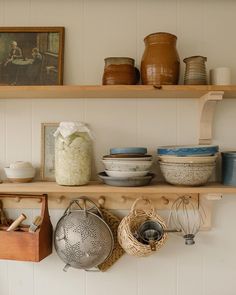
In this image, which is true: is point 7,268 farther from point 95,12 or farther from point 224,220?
point 95,12

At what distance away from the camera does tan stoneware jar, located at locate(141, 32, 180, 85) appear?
991mm

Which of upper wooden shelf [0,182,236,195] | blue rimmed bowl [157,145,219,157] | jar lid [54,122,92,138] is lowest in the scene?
upper wooden shelf [0,182,236,195]

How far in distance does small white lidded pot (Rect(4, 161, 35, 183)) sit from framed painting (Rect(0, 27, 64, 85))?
0.31m

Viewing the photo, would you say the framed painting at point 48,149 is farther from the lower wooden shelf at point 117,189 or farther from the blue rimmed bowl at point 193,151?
the blue rimmed bowl at point 193,151

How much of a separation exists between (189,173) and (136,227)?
0.93 feet

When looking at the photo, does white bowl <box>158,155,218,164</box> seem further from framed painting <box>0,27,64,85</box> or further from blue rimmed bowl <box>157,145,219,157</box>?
framed painting <box>0,27,64,85</box>

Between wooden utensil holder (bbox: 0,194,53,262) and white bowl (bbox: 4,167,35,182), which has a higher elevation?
white bowl (bbox: 4,167,35,182)

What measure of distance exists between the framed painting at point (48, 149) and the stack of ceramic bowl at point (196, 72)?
1.71 ft

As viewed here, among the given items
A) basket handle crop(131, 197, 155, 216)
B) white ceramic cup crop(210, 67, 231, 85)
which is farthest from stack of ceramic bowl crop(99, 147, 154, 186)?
white ceramic cup crop(210, 67, 231, 85)

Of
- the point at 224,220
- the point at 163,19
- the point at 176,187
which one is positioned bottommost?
the point at 224,220

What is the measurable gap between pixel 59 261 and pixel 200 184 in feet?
2.03

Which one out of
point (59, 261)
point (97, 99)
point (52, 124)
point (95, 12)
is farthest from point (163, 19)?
point (59, 261)

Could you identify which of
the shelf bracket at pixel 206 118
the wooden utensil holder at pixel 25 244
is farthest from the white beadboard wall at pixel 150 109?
the wooden utensil holder at pixel 25 244

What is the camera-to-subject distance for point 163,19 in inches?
45.9
